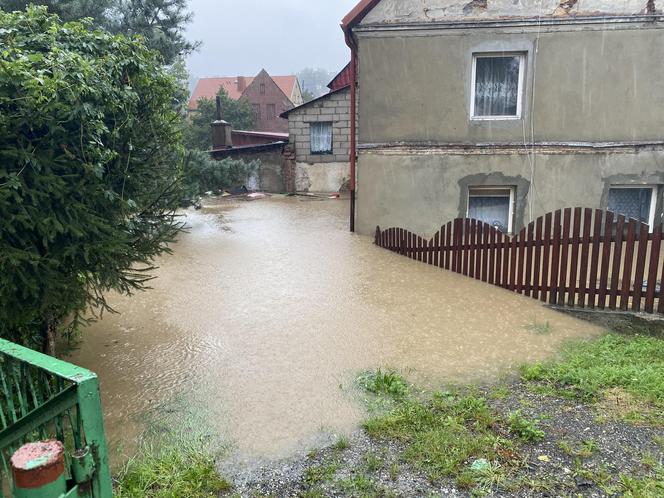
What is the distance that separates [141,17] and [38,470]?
14577mm

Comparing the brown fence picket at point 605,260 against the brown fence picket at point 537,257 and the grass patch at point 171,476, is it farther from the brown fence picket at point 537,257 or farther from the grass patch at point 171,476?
the grass patch at point 171,476

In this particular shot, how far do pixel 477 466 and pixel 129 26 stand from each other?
1415cm

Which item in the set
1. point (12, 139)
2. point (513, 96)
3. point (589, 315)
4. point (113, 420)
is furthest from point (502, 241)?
point (12, 139)

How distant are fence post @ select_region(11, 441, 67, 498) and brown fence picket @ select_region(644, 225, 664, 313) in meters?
6.20

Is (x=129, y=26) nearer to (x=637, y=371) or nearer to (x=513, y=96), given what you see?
(x=513, y=96)

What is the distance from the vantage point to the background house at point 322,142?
21.0m

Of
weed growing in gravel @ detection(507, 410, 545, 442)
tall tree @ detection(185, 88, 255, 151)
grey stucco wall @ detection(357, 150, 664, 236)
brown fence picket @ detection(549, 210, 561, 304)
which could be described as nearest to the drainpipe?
grey stucco wall @ detection(357, 150, 664, 236)

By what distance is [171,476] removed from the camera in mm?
3268

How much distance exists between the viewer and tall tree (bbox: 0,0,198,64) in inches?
489

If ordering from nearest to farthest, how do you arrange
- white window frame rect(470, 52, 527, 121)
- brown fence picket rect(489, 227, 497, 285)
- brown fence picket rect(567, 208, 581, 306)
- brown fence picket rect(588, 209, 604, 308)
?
brown fence picket rect(588, 209, 604, 308) < brown fence picket rect(567, 208, 581, 306) < brown fence picket rect(489, 227, 497, 285) < white window frame rect(470, 52, 527, 121)

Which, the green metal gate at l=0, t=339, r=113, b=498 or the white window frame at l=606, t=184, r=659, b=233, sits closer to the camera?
the green metal gate at l=0, t=339, r=113, b=498

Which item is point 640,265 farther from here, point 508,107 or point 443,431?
point 508,107

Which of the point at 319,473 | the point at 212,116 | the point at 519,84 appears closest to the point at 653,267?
the point at 319,473

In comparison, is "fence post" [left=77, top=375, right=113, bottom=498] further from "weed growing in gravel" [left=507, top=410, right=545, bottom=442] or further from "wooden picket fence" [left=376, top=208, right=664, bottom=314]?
"wooden picket fence" [left=376, top=208, right=664, bottom=314]
